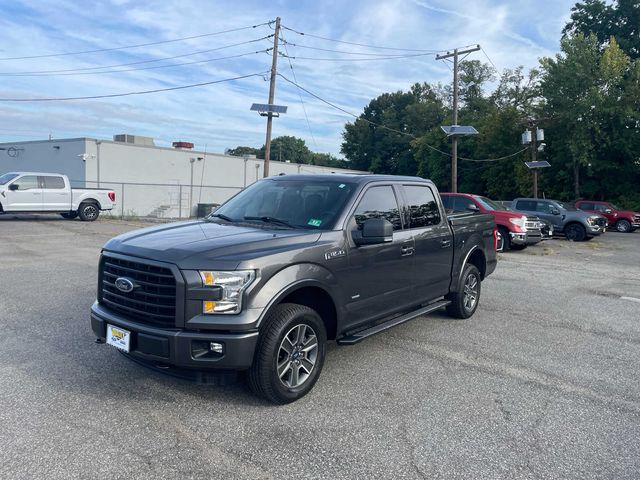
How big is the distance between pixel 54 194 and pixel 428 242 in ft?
63.3

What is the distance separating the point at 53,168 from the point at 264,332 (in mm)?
33715

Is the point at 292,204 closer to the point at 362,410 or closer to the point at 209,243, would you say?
the point at 209,243

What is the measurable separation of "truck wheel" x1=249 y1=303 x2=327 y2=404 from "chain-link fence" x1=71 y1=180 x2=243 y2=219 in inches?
1065

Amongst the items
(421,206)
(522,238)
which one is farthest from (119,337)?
(522,238)

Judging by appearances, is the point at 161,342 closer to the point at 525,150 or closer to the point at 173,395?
the point at 173,395

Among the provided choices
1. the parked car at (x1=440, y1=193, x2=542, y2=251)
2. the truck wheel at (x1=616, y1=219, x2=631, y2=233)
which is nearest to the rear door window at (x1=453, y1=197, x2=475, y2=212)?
the parked car at (x1=440, y1=193, x2=542, y2=251)

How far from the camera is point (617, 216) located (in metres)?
28.5

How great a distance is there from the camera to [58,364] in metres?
4.80

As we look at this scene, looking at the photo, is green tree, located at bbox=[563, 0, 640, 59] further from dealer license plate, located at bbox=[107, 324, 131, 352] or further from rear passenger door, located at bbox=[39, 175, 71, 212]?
dealer license plate, located at bbox=[107, 324, 131, 352]

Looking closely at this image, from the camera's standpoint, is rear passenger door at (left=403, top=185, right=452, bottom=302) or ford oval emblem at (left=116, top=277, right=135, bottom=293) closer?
ford oval emblem at (left=116, top=277, right=135, bottom=293)

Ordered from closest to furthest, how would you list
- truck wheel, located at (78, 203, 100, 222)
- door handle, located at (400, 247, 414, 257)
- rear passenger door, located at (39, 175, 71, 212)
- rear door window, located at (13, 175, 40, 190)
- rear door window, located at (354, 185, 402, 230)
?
rear door window, located at (354, 185, 402, 230) → door handle, located at (400, 247, 414, 257) → rear door window, located at (13, 175, 40, 190) → rear passenger door, located at (39, 175, 71, 212) → truck wheel, located at (78, 203, 100, 222)

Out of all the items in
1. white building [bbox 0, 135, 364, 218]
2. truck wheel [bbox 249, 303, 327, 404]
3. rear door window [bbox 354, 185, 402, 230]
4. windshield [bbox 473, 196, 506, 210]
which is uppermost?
white building [bbox 0, 135, 364, 218]

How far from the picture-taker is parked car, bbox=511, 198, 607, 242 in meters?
21.3

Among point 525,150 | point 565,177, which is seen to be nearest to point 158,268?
point 565,177
